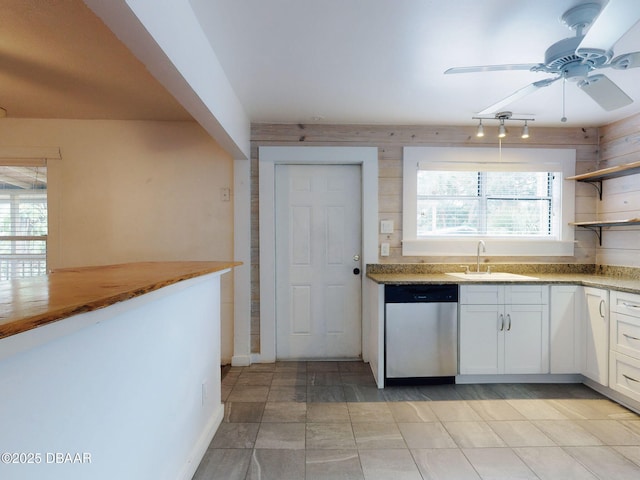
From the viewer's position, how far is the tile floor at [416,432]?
169 centimetres

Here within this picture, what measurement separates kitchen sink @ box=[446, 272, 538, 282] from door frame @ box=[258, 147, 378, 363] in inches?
33.3

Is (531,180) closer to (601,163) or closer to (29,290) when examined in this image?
(601,163)

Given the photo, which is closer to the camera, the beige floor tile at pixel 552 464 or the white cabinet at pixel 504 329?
the beige floor tile at pixel 552 464

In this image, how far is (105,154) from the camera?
10.0 ft

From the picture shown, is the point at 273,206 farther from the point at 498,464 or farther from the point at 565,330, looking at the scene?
the point at 565,330

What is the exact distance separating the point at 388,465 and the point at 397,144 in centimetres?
268

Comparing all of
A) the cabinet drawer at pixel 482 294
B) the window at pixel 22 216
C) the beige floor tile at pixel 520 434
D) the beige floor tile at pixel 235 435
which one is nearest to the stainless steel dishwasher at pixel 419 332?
the cabinet drawer at pixel 482 294

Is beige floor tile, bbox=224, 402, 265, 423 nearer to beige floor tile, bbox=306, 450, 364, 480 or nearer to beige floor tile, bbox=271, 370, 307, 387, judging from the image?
beige floor tile, bbox=271, 370, 307, 387

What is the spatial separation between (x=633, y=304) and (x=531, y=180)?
4.95ft

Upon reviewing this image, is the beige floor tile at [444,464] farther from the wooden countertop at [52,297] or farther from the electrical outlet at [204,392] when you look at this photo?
the wooden countertop at [52,297]

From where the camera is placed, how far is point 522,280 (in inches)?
103

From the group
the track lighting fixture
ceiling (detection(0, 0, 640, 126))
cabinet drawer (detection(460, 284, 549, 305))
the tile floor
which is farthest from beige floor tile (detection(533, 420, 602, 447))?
ceiling (detection(0, 0, 640, 126))

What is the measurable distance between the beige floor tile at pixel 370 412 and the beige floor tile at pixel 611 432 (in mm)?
1302

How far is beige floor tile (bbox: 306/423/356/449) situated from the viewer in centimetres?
187
